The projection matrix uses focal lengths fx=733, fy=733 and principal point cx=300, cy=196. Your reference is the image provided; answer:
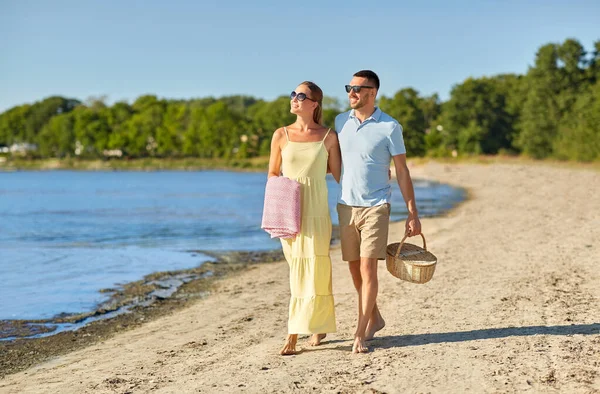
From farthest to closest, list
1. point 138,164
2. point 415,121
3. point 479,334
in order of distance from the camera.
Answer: point 138,164
point 415,121
point 479,334

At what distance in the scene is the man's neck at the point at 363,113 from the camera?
17.6 ft

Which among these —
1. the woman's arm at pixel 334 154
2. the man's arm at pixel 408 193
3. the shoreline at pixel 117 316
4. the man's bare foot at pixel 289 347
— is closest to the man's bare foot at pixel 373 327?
the man's bare foot at pixel 289 347

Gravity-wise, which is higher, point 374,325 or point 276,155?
point 276,155

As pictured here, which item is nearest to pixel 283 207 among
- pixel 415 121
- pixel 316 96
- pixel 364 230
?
pixel 364 230

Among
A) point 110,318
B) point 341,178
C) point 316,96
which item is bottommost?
point 110,318

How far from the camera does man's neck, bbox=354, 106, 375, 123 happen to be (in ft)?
17.6

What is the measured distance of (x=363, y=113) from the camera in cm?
538

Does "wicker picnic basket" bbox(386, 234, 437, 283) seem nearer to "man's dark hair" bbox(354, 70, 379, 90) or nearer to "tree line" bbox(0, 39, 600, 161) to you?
"man's dark hair" bbox(354, 70, 379, 90)

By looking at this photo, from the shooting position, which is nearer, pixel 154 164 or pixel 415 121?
pixel 415 121

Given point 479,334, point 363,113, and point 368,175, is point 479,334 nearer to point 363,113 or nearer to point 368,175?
point 368,175

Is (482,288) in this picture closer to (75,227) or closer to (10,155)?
(75,227)

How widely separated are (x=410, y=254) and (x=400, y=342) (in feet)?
2.42

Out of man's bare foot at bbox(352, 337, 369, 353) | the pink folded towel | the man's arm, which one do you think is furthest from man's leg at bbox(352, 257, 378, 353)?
the pink folded towel

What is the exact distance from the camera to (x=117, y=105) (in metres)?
136
